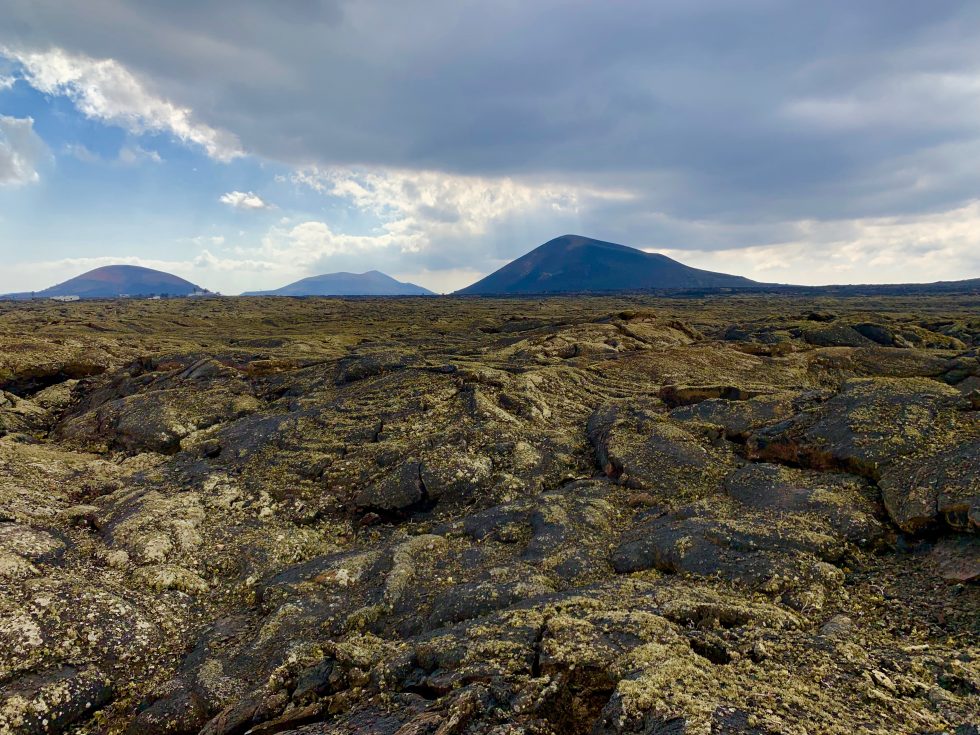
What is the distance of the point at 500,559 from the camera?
19594 mm

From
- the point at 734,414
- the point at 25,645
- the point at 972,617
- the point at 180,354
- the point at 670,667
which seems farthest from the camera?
the point at 180,354

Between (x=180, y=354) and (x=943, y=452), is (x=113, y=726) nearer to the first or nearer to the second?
(x=943, y=452)

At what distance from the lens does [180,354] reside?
52188 mm

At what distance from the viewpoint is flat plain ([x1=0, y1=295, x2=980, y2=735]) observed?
11227 millimetres

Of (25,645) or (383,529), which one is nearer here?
(25,645)

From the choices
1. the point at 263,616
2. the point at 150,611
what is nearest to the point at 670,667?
the point at 263,616

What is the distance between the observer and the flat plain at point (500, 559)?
36.8 ft

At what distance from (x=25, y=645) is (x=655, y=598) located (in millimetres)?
18806

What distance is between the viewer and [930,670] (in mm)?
11141

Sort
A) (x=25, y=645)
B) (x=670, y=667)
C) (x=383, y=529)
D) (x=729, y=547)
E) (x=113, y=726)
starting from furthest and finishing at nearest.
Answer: (x=383, y=529)
(x=729, y=547)
(x=25, y=645)
(x=113, y=726)
(x=670, y=667)

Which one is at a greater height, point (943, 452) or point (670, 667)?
point (943, 452)

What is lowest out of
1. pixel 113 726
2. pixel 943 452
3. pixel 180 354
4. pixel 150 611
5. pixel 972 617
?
pixel 113 726

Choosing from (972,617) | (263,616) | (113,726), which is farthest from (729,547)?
(113,726)

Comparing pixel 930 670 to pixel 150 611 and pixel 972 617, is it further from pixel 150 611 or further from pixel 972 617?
pixel 150 611
